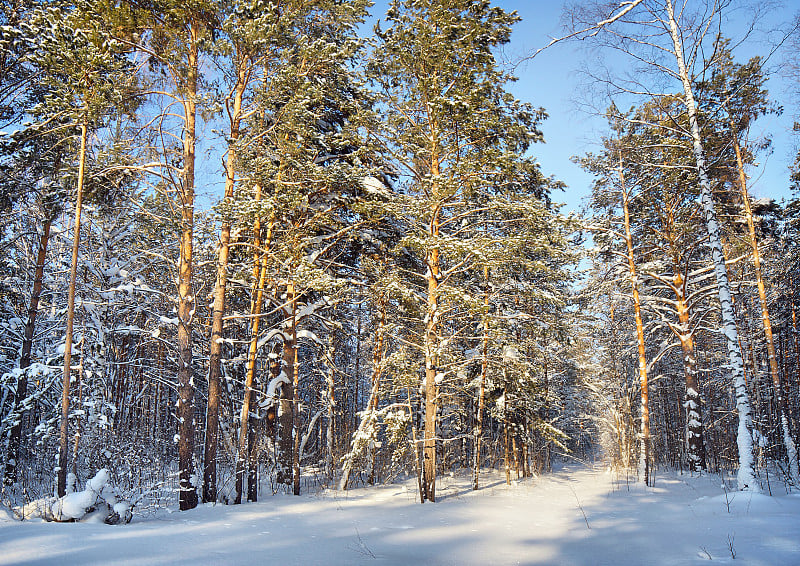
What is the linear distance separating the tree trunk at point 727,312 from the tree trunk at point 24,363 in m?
16.5

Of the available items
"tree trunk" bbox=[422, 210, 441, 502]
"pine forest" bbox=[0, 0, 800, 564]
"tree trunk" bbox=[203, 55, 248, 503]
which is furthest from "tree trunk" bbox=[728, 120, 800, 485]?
"tree trunk" bbox=[203, 55, 248, 503]

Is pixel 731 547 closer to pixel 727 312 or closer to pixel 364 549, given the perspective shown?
pixel 364 549

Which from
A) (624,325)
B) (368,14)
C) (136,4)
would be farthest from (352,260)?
(624,325)

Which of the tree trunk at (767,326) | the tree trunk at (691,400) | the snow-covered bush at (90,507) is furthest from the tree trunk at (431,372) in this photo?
the tree trunk at (691,400)

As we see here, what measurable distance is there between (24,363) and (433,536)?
1355 centimetres

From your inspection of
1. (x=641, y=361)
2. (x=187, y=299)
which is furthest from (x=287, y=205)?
(x=641, y=361)

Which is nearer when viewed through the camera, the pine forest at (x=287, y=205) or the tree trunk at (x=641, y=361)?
the pine forest at (x=287, y=205)

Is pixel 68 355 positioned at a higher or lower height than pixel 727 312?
lower

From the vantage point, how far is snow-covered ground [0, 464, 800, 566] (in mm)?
3988

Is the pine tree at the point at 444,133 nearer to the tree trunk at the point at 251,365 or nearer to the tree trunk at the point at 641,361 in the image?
the tree trunk at the point at 251,365

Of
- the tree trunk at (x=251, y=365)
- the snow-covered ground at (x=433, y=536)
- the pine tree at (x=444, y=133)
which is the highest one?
the pine tree at (x=444, y=133)

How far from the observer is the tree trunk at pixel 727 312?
8008mm

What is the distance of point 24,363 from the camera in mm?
12562

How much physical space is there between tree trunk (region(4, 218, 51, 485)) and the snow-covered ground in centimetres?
812
